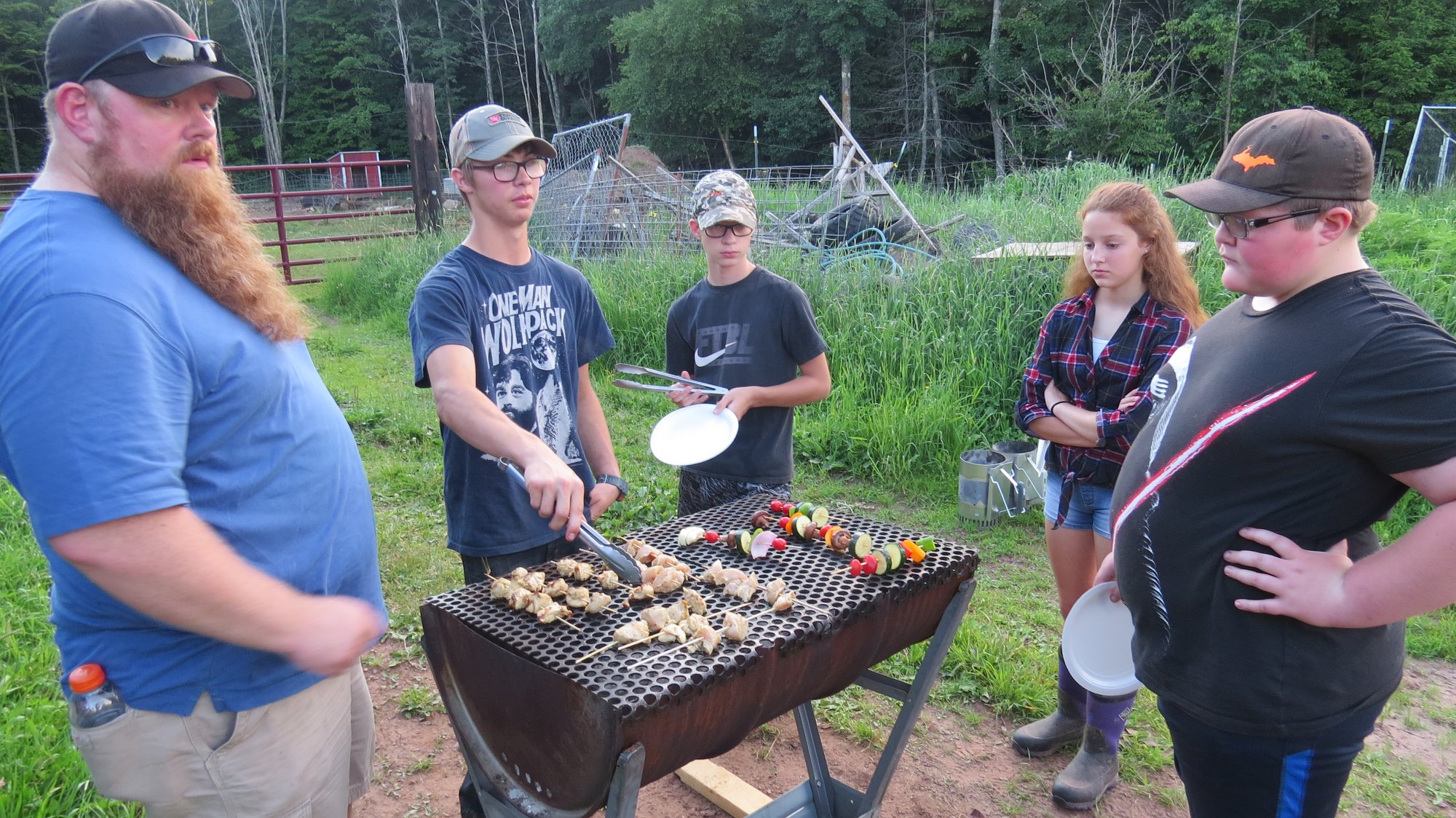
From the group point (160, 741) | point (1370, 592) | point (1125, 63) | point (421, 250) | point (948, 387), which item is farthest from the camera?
point (1125, 63)

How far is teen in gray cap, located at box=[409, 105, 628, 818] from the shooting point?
92.7 inches

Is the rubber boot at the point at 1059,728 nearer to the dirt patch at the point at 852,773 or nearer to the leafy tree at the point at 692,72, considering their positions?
the dirt patch at the point at 852,773

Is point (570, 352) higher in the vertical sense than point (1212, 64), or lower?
lower

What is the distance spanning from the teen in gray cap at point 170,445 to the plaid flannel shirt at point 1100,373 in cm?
212

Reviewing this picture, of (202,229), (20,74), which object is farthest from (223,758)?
(20,74)

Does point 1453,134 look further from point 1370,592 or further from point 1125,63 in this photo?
→ point 1370,592

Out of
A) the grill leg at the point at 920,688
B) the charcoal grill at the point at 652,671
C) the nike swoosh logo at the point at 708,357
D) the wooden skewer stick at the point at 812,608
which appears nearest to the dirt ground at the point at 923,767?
the grill leg at the point at 920,688

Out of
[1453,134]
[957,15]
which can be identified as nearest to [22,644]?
[1453,134]

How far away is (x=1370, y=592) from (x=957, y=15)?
32548 millimetres

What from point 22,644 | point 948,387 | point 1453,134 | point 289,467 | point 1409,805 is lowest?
point 1409,805

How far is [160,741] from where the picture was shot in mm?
1561

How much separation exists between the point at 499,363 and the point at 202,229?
3.29ft

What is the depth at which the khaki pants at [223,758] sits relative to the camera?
61.1 inches

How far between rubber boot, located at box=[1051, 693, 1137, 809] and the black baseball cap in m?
2.89
